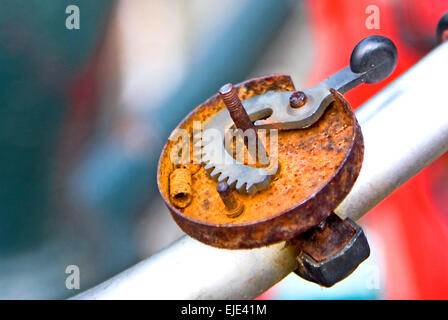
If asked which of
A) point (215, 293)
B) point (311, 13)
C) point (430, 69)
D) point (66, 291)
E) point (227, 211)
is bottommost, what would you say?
point (66, 291)

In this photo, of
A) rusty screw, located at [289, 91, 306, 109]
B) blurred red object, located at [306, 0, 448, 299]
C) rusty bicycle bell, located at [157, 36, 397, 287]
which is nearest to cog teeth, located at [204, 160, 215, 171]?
rusty bicycle bell, located at [157, 36, 397, 287]

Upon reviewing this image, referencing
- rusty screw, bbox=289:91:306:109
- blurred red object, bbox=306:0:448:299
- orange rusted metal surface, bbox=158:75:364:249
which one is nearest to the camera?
orange rusted metal surface, bbox=158:75:364:249

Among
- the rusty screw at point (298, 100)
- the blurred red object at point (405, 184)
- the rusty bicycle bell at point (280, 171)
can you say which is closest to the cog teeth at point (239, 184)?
the rusty bicycle bell at point (280, 171)

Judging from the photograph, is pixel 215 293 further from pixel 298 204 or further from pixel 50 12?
pixel 50 12

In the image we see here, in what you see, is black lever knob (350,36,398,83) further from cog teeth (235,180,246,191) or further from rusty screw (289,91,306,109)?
cog teeth (235,180,246,191)

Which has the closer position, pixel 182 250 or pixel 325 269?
pixel 325 269

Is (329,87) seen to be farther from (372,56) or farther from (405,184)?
(405,184)

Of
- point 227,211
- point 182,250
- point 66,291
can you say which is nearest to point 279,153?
point 227,211
